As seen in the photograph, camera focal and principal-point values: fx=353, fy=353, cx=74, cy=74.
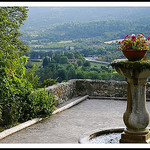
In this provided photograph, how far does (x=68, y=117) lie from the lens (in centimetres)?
908

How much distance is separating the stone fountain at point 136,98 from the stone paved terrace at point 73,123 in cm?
110

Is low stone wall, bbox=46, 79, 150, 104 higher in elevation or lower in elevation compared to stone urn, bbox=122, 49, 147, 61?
lower

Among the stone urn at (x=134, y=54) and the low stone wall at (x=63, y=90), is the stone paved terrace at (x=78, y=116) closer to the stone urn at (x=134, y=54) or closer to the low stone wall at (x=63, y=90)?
the low stone wall at (x=63, y=90)

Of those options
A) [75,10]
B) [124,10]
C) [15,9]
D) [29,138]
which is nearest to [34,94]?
[29,138]

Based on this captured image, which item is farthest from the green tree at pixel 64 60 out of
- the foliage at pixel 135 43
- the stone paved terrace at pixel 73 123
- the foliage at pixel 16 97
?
the foliage at pixel 135 43

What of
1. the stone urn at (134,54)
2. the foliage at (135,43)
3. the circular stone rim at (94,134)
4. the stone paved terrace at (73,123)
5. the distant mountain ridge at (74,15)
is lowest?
the stone paved terrace at (73,123)

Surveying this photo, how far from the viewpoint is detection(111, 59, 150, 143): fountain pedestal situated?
242 inches

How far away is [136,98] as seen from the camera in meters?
6.29

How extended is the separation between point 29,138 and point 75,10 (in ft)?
182

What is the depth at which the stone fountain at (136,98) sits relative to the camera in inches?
242

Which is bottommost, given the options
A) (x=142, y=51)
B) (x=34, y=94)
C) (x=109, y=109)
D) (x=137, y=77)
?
(x=109, y=109)

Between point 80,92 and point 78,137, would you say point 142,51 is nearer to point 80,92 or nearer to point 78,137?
point 78,137

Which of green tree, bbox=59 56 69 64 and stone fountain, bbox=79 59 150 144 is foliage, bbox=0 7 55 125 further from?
green tree, bbox=59 56 69 64

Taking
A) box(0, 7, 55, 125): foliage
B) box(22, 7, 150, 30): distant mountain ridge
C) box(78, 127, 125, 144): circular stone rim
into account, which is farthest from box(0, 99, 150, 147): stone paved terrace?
box(22, 7, 150, 30): distant mountain ridge
